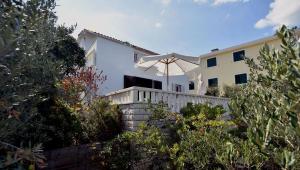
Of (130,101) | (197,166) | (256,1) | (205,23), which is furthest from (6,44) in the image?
(205,23)

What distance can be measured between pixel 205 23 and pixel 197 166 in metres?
8.18

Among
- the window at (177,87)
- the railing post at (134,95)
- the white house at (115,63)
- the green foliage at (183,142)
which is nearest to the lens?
the green foliage at (183,142)

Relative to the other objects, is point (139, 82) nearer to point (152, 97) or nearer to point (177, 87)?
point (177, 87)

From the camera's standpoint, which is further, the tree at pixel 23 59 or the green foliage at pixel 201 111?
the green foliage at pixel 201 111

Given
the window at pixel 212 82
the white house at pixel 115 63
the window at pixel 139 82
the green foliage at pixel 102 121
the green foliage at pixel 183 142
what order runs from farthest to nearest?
the window at pixel 212 82
the window at pixel 139 82
the white house at pixel 115 63
the green foliage at pixel 102 121
the green foliage at pixel 183 142

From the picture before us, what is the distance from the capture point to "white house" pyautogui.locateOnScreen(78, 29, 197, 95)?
20.3m

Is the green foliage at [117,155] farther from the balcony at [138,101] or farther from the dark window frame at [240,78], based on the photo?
the dark window frame at [240,78]

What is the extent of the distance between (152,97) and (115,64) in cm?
1171

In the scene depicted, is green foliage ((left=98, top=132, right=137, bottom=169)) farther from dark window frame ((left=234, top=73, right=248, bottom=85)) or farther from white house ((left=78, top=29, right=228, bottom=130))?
dark window frame ((left=234, top=73, right=248, bottom=85))

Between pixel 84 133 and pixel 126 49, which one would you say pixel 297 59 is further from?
pixel 126 49

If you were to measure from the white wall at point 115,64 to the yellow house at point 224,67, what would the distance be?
29.8 feet

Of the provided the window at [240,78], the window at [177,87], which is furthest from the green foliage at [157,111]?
the window at [240,78]

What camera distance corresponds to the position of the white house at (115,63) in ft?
66.6

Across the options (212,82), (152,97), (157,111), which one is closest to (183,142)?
(157,111)
